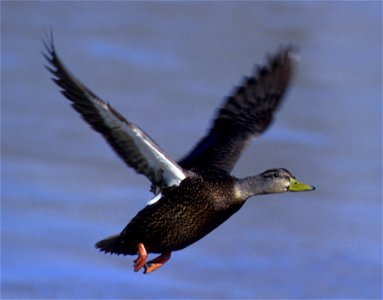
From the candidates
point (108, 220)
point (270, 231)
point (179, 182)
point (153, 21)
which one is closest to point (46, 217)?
A: point (108, 220)

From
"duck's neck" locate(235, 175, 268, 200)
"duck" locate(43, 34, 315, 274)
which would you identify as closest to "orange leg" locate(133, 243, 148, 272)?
"duck" locate(43, 34, 315, 274)

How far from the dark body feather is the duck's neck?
0.07 m

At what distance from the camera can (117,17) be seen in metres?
Answer: 17.0

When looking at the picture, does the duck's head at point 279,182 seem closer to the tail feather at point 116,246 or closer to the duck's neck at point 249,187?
the duck's neck at point 249,187

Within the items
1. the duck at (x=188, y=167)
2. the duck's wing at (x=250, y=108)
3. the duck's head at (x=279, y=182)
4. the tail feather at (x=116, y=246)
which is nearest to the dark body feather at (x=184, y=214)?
the duck at (x=188, y=167)

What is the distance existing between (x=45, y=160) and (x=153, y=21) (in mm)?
3795

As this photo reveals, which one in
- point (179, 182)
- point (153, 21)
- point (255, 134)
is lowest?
point (179, 182)

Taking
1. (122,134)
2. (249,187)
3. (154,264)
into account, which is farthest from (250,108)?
(122,134)

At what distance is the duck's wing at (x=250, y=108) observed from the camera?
10648 millimetres

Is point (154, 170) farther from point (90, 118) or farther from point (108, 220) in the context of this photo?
point (108, 220)

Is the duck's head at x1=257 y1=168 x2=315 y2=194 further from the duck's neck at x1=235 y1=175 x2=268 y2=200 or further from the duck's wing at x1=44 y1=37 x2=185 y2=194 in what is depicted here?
the duck's wing at x1=44 y1=37 x2=185 y2=194

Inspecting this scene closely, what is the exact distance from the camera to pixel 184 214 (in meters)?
9.61

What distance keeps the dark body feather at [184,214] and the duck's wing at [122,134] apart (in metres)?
0.10

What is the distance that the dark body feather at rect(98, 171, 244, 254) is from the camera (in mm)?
9602
